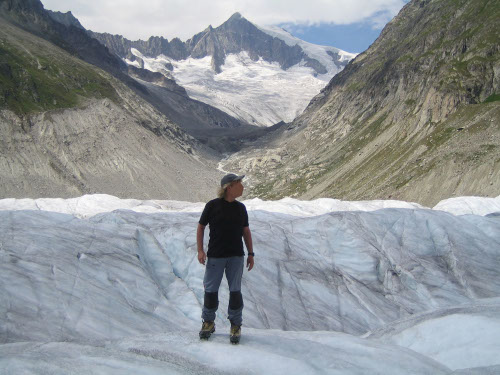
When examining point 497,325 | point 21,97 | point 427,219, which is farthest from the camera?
point 21,97

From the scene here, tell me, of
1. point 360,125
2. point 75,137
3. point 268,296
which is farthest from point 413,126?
point 268,296

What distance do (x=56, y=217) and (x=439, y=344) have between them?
12445 millimetres

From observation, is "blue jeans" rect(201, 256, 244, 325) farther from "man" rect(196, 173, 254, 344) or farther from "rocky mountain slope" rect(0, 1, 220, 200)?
"rocky mountain slope" rect(0, 1, 220, 200)

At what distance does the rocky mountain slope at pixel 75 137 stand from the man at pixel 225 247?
62.6 meters

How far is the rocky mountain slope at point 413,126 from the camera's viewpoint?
53781 millimetres

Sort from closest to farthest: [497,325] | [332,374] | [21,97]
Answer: [332,374], [497,325], [21,97]

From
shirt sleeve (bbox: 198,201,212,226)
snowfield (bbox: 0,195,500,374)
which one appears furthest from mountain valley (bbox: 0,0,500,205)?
shirt sleeve (bbox: 198,201,212,226)

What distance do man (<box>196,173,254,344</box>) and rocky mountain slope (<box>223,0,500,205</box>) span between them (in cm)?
4671

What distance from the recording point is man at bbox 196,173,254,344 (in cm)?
709

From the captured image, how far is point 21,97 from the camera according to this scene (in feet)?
250

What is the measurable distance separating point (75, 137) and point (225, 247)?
78.6 m

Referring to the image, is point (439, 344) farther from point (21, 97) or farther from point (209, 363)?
point (21, 97)

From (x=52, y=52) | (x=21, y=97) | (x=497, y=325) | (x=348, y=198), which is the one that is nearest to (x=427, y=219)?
(x=497, y=325)

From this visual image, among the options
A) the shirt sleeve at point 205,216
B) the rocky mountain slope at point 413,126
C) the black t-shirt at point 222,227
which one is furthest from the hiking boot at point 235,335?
Answer: the rocky mountain slope at point 413,126
